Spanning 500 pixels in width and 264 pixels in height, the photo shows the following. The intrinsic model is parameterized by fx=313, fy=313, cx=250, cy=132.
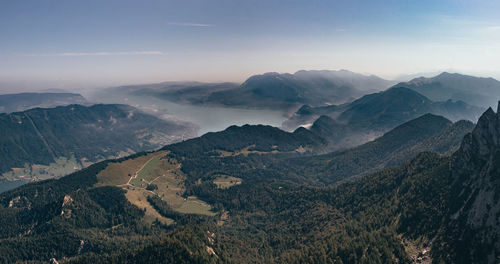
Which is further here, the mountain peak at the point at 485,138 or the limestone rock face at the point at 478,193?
the mountain peak at the point at 485,138

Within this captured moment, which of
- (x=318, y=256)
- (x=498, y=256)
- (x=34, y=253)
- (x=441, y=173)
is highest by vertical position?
(x=441, y=173)

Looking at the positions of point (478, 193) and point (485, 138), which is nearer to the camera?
point (478, 193)

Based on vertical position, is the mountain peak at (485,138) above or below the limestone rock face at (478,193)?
above

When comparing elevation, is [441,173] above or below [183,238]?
above

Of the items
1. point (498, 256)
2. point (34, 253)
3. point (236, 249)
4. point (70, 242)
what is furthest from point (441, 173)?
point (34, 253)

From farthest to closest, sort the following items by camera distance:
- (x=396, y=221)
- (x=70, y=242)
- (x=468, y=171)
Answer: (x=70, y=242), (x=396, y=221), (x=468, y=171)

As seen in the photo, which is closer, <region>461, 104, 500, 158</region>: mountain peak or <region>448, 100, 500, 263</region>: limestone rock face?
<region>448, 100, 500, 263</region>: limestone rock face

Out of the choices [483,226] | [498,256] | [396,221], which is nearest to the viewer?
[498,256]

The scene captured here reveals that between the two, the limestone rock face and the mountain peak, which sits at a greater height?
the mountain peak

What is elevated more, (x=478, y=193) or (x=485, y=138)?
(x=485, y=138)

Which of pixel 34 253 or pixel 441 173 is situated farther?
pixel 34 253

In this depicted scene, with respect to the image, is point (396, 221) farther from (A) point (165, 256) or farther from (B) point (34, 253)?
(B) point (34, 253)
